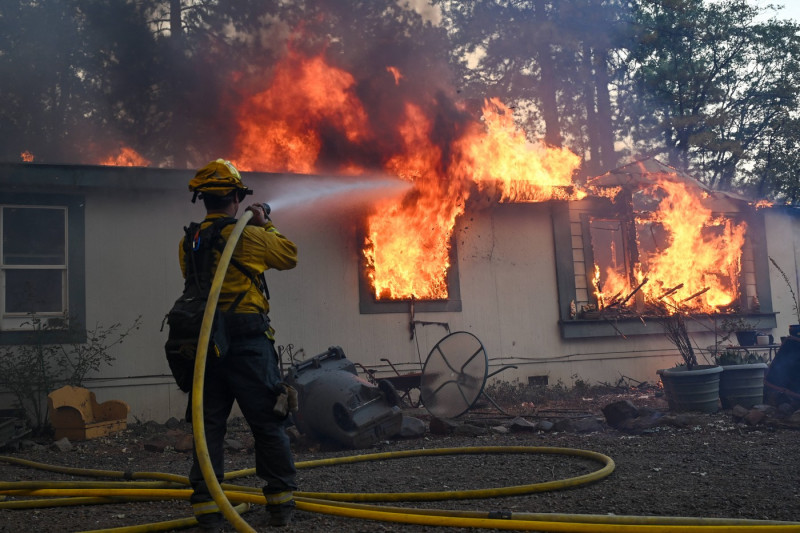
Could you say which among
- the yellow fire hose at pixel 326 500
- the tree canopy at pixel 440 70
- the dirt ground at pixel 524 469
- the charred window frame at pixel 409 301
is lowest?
the dirt ground at pixel 524 469

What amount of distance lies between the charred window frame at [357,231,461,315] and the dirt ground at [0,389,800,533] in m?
1.74

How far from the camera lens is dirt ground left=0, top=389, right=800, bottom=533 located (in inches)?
170

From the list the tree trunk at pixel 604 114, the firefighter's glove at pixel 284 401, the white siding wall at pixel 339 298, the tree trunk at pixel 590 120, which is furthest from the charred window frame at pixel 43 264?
the tree trunk at pixel 604 114

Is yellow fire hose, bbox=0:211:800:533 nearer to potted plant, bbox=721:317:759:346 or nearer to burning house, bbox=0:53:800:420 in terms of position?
burning house, bbox=0:53:800:420

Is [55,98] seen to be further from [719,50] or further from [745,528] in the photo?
[719,50]

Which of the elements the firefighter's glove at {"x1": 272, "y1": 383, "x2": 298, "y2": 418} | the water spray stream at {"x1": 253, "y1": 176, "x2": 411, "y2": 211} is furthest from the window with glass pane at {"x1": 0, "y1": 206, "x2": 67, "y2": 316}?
the firefighter's glove at {"x1": 272, "y1": 383, "x2": 298, "y2": 418}

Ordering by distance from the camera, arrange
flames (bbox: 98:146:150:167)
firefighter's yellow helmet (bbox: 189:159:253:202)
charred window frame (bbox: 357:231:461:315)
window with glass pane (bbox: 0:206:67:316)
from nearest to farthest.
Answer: firefighter's yellow helmet (bbox: 189:159:253:202) → window with glass pane (bbox: 0:206:67:316) → charred window frame (bbox: 357:231:461:315) → flames (bbox: 98:146:150:167)

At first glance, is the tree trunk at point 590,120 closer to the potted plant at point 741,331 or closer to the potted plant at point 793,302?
the potted plant at point 793,302

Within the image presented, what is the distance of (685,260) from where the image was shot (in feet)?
43.1

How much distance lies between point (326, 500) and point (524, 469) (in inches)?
77.2

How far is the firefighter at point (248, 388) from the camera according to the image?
399 centimetres

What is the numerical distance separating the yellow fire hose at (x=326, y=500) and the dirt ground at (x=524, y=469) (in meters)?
0.07

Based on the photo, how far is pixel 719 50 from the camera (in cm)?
2139

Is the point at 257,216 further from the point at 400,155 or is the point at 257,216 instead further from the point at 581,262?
the point at 581,262
